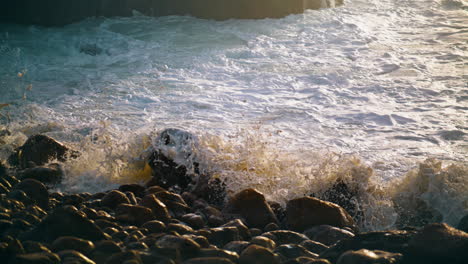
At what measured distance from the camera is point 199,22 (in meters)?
12.1

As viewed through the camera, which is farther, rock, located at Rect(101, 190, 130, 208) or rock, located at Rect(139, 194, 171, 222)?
rock, located at Rect(101, 190, 130, 208)

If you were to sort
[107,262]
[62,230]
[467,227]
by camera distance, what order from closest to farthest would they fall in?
[107,262] < [62,230] < [467,227]

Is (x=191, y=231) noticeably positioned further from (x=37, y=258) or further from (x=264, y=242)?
(x=37, y=258)

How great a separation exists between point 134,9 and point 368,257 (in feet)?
35.3

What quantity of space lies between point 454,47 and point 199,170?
6.51 meters

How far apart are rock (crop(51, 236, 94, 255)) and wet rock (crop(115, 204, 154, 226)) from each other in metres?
0.70

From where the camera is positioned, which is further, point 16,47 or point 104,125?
point 16,47

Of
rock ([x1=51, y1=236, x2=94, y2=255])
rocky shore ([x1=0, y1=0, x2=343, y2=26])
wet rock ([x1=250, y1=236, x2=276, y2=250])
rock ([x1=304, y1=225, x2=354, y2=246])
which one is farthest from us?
rocky shore ([x1=0, y1=0, x2=343, y2=26])

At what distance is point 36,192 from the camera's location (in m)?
3.72

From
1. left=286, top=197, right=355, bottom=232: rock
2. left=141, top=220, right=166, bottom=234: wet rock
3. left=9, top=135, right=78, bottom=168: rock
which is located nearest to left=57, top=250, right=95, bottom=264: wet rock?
left=141, top=220, right=166, bottom=234: wet rock

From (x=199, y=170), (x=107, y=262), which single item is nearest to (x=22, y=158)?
(x=199, y=170)

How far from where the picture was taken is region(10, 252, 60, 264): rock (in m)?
2.43

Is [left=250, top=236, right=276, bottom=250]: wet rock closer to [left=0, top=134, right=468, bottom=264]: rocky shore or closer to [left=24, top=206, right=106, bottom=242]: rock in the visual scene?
[left=0, top=134, right=468, bottom=264]: rocky shore

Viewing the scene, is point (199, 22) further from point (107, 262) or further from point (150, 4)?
point (107, 262)
